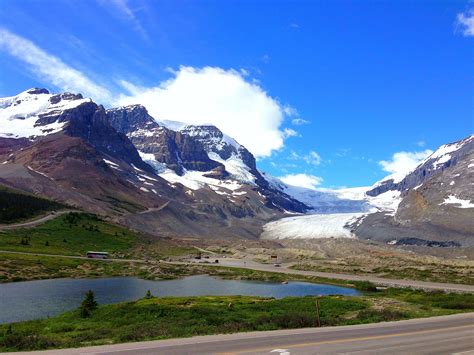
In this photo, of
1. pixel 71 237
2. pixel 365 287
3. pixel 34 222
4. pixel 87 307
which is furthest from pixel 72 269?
pixel 365 287

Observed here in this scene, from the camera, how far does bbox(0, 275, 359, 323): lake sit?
Answer: 2451 inches

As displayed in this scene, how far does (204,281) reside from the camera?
346 feet

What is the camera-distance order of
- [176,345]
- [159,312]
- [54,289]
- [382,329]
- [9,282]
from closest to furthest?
[176,345], [382,329], [159,312], [54,289], [9,282]

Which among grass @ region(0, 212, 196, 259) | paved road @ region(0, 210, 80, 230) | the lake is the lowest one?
the lake

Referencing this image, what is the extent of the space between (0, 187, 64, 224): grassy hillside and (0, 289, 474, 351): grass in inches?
5332

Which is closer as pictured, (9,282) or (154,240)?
(9,282)

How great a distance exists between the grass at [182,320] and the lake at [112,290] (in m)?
15.0

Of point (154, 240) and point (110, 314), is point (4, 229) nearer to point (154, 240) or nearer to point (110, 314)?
point (154, 240)

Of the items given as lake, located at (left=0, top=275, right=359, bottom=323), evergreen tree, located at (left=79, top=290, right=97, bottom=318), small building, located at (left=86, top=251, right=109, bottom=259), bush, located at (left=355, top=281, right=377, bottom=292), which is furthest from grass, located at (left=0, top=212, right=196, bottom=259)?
evergreen tree, located at (left=79, top=290, right=97, bottom=318)

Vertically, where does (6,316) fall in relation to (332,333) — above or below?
below

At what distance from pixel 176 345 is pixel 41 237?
144567 millimetres

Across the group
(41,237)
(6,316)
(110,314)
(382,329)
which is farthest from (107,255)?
(382,329)

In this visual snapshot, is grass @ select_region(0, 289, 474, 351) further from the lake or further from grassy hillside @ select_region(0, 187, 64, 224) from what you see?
grassy hillside @ select_region(0, 187, 64, 224)

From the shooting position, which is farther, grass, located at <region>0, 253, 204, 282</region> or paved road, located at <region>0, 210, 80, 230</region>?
paved road, located at <region>0, 210, 80, 230</region>
